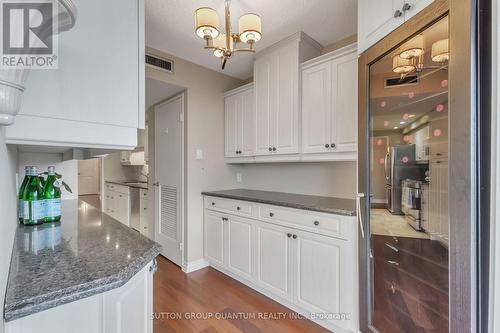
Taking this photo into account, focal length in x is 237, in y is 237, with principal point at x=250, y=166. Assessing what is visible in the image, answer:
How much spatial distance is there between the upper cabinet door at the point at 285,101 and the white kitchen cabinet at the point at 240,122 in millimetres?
344

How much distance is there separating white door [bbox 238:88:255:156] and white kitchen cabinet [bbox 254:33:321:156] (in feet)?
0.42

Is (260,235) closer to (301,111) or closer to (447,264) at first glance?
(301,111)

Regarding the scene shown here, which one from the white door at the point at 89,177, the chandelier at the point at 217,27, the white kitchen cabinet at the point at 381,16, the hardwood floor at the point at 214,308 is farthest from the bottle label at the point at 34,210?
the white door at the point at 89,177

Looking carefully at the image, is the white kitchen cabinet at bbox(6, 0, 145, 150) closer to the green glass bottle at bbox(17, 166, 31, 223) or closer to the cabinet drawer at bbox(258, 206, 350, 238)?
the green glass bottle at bbox(17, 166, 31, 223)

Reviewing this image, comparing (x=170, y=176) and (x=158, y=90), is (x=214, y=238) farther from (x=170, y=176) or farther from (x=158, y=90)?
(x=158, y=90)

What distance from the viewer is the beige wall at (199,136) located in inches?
107

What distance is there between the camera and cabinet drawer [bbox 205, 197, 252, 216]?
2330mm

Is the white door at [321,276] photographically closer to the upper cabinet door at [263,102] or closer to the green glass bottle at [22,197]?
the upper cabinet door at [263,102]

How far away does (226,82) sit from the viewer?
10.1ft

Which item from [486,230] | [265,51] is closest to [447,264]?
[486,230]

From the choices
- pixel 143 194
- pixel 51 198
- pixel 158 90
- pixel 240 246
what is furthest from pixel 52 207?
pixel 143 194

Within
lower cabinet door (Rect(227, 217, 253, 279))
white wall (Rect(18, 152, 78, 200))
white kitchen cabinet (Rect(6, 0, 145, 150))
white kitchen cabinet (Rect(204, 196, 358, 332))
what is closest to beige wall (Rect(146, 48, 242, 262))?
white kitchen cabinet (Rect(204, 196, 358, 332))

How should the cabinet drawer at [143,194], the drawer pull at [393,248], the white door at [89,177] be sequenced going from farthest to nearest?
1. the white door at [89,177]
2. the cabinet drawer at [143,194]
3. the drawer pull at [393,248]

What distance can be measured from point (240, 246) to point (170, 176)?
4.26ft
